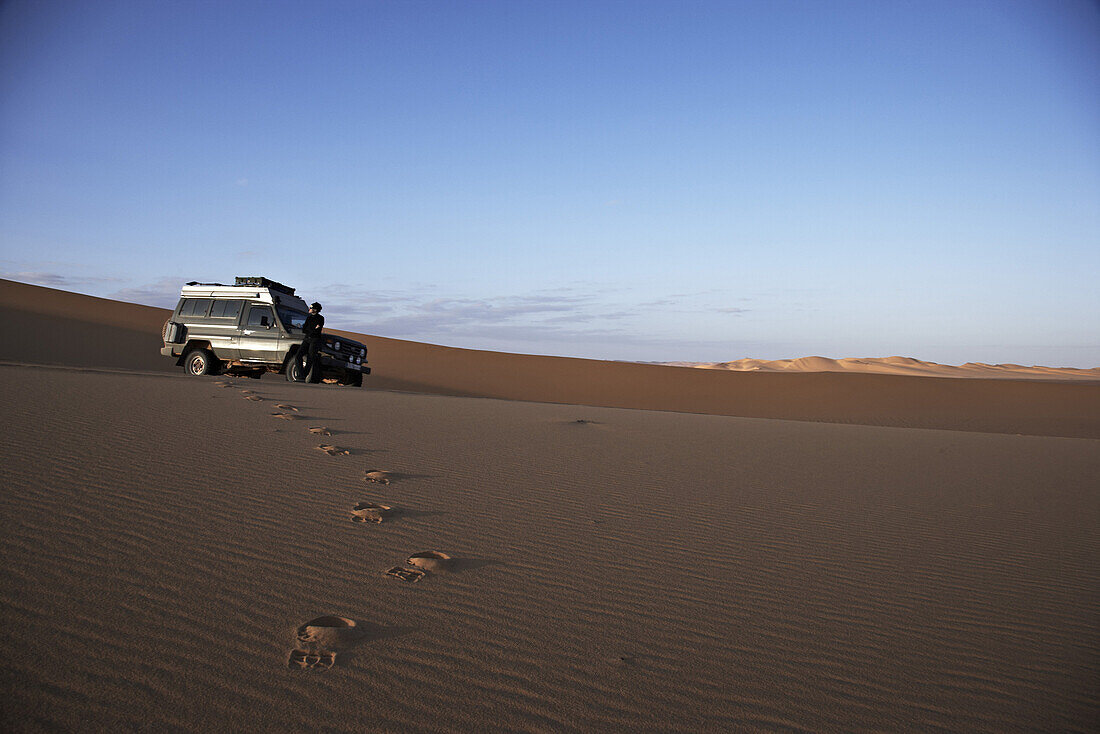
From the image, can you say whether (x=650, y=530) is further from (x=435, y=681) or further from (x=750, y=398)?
(x=750, y=398)

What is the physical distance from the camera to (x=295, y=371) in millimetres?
16203

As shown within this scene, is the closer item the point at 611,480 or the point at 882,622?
the point at 882,622

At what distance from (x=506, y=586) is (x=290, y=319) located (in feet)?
48.0

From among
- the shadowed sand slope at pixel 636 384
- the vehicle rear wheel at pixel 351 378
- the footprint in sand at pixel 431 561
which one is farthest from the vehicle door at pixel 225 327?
the footprint in sand at pixel 431 561

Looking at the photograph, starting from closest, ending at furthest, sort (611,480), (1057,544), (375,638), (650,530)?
(375,638)
(650,530)
(1057,544)
(611,480)

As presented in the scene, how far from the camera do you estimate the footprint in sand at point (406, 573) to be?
3.65 meters

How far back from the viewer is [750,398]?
31094 millimetres

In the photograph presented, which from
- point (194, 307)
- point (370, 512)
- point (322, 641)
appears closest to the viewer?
point (322, 641)

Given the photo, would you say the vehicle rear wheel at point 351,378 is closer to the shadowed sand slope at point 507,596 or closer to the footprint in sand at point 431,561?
the shadowed sand slope at point 507,596

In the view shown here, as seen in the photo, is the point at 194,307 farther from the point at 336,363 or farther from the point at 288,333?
the point at 336,363

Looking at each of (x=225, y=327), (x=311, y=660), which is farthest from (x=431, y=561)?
(x=225, y=327)

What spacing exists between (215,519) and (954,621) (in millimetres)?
4854

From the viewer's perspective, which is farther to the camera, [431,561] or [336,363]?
[336,363]

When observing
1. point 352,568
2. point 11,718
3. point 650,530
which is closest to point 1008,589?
point 650,530
